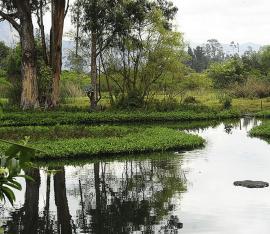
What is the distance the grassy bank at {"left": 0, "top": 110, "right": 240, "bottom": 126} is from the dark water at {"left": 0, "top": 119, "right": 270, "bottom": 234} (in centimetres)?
924

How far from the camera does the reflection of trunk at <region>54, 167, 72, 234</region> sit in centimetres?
848

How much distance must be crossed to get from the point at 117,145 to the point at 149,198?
20.1ft

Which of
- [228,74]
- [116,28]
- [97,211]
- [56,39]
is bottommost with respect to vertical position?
[97,211]

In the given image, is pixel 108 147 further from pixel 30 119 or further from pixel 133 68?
pixel 133 68

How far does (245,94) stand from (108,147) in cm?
2648

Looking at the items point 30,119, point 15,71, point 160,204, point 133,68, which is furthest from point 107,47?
point 160,204

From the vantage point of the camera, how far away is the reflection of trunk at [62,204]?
8.48 metres

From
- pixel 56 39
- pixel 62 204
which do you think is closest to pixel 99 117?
pixel 56 39

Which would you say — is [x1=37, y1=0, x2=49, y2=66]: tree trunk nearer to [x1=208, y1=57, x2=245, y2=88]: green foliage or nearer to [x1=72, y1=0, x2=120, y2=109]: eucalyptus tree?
[x1=72, y1=0, x2=120, y2=109]: eucalyptus tree

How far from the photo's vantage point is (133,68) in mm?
31531

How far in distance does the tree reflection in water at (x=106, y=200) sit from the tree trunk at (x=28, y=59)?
12310mm

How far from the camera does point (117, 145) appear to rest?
1639 centimetres

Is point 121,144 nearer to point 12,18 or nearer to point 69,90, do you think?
point 12,18

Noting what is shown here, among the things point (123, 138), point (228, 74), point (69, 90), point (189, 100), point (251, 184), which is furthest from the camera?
point (228, 74)
